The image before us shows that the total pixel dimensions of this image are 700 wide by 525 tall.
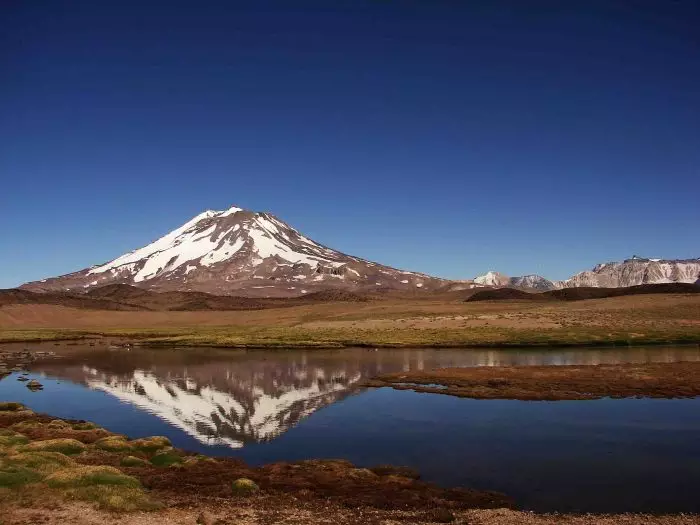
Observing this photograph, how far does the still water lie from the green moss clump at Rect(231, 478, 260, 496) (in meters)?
5.65

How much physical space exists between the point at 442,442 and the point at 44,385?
4172 centimetres

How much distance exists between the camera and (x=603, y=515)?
64.6 feet

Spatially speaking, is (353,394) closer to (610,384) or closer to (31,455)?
(610,384)

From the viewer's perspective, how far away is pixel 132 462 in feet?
85.9

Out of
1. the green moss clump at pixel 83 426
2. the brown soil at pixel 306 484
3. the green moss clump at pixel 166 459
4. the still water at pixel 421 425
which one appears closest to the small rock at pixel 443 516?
the brown soil at pixel 306 484

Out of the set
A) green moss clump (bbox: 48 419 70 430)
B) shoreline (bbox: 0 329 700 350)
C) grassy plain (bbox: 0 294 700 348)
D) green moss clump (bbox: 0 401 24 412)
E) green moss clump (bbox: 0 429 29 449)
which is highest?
grassy plain (bbox: 0 294 700 348)

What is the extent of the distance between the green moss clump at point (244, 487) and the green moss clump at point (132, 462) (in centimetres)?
586

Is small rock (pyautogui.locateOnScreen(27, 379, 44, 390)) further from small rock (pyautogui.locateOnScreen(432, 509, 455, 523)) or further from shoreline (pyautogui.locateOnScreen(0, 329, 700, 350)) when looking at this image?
small rock (pyautogui.locateOnScreen(432, 509, 455, 523))

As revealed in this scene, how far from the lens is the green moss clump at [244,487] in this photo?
22.3m

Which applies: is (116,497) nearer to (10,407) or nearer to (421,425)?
(421,425)

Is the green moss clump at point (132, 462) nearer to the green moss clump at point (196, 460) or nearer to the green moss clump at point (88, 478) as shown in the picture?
the green moss clump at point (196, 460)

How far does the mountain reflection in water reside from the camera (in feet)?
127

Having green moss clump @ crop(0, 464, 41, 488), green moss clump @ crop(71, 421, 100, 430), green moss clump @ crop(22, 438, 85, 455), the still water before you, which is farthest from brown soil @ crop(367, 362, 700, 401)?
green moss clump @ crop(0, 464, 41, 488)

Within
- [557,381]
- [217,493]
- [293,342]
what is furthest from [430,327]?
[217,493]
